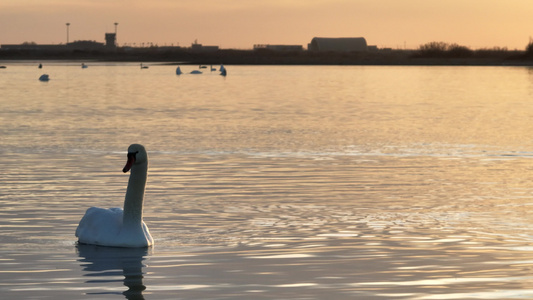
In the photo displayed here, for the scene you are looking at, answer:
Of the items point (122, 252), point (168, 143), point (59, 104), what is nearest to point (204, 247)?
point (122, 252)

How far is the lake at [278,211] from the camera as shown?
11.5 metres

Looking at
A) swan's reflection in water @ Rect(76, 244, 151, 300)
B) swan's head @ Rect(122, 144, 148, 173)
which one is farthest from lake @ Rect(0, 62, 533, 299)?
swan's head @ Rect(122, 144, 148, 173)

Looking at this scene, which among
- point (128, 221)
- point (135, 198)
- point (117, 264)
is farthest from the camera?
point (128, 221)

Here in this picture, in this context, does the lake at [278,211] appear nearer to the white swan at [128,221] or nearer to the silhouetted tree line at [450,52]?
the white swan at [128,221]

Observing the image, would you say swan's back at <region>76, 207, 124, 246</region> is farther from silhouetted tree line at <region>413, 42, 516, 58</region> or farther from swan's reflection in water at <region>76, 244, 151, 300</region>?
silhouetted tree line at <region>413, 42, 516, 58</region>

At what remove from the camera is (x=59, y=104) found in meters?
54.1

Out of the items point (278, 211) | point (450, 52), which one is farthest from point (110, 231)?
point (450, 52)

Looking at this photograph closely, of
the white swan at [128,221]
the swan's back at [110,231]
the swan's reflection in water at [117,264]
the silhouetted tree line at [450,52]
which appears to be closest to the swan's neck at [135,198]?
the white swan at [128,221]

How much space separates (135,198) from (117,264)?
3.42 feet

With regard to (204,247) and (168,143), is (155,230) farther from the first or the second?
(168,143)

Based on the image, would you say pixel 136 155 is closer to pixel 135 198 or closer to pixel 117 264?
pixel 135 198

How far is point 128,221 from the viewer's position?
13.3m

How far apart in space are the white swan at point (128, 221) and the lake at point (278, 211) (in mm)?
160

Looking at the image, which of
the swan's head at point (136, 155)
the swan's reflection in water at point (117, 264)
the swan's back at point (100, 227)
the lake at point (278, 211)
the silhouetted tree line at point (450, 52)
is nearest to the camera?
the swan's reflection in water at point (117, 264)
